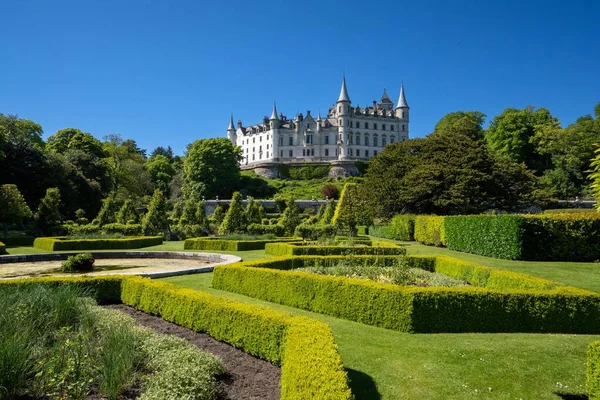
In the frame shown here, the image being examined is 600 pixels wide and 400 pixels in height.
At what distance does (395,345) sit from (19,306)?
5892 mm

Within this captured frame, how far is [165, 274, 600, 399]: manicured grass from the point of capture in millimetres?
5566

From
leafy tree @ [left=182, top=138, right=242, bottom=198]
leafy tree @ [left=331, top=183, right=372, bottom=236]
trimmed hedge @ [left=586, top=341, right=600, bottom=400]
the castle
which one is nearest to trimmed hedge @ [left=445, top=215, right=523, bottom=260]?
leafy tree @ [left=331, top=183, right=372, bottom=236]

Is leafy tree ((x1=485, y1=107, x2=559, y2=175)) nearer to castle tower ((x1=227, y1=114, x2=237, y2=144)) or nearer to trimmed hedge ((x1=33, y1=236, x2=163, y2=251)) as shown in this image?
trimmed hedge ((x1=33, y1=236, x2=163, y2=251))

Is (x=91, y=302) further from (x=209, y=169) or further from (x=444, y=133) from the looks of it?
(x=209, y=169)

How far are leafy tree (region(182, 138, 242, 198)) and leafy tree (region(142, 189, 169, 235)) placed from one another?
38.9m

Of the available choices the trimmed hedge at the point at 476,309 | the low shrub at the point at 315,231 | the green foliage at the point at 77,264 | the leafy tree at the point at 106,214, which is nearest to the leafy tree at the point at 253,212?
the low shrub at the point at 315,231

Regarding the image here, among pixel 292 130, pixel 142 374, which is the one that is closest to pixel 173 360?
pixel 142 374

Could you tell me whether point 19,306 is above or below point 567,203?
below

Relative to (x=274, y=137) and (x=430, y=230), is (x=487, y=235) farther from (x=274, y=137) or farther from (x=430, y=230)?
(x=274, y=137)

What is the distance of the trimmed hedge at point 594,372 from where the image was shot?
4684mm

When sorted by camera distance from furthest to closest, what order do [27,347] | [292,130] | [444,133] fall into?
[292,130] < [444,133] < [27,347]

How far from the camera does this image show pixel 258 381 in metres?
5.94

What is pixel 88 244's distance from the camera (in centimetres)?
2431

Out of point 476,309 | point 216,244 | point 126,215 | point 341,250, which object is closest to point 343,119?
point 126,215
